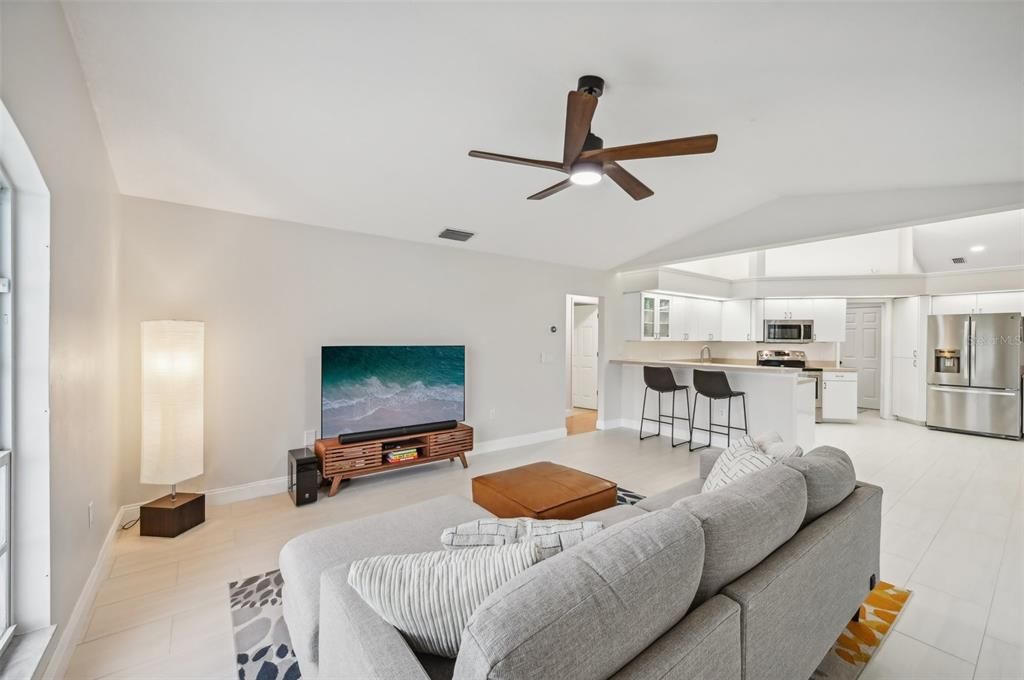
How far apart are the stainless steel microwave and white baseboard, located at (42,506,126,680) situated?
26.7 feet

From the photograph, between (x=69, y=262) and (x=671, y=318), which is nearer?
(x=69, y=262)

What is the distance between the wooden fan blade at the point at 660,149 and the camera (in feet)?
6.63

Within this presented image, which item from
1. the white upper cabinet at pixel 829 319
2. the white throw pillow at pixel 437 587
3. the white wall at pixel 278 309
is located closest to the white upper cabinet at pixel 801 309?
the white upper cabinet at pixel 829 319

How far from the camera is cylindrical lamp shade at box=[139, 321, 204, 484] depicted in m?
2.88

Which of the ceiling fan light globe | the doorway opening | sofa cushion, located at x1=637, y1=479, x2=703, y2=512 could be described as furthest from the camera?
the doorway opening

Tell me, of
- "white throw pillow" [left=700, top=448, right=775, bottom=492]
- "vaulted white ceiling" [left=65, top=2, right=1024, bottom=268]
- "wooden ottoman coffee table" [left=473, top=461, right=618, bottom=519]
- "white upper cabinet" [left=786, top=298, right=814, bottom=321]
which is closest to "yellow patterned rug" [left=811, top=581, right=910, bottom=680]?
"white throw pillow" [left=700, top=448, right=775, bottom=492]

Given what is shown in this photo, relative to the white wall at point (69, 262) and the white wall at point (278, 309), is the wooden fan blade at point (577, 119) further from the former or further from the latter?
the white wall at point (278, 309)

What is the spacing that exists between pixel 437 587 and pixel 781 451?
185 cm

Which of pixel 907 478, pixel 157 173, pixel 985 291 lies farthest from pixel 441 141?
pixel 985 291

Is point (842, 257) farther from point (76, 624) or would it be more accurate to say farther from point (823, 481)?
point (76, 624)

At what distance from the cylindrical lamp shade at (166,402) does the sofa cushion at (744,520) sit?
124 inches

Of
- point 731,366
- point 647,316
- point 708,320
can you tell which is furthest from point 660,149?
point 708,320

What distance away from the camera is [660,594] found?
101 cm

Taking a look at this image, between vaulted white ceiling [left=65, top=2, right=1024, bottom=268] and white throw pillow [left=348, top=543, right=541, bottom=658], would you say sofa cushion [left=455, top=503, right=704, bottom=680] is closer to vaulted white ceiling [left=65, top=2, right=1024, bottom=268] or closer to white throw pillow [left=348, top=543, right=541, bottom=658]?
white throw pillow [left=348, top=543, right=541, bottom=658]
